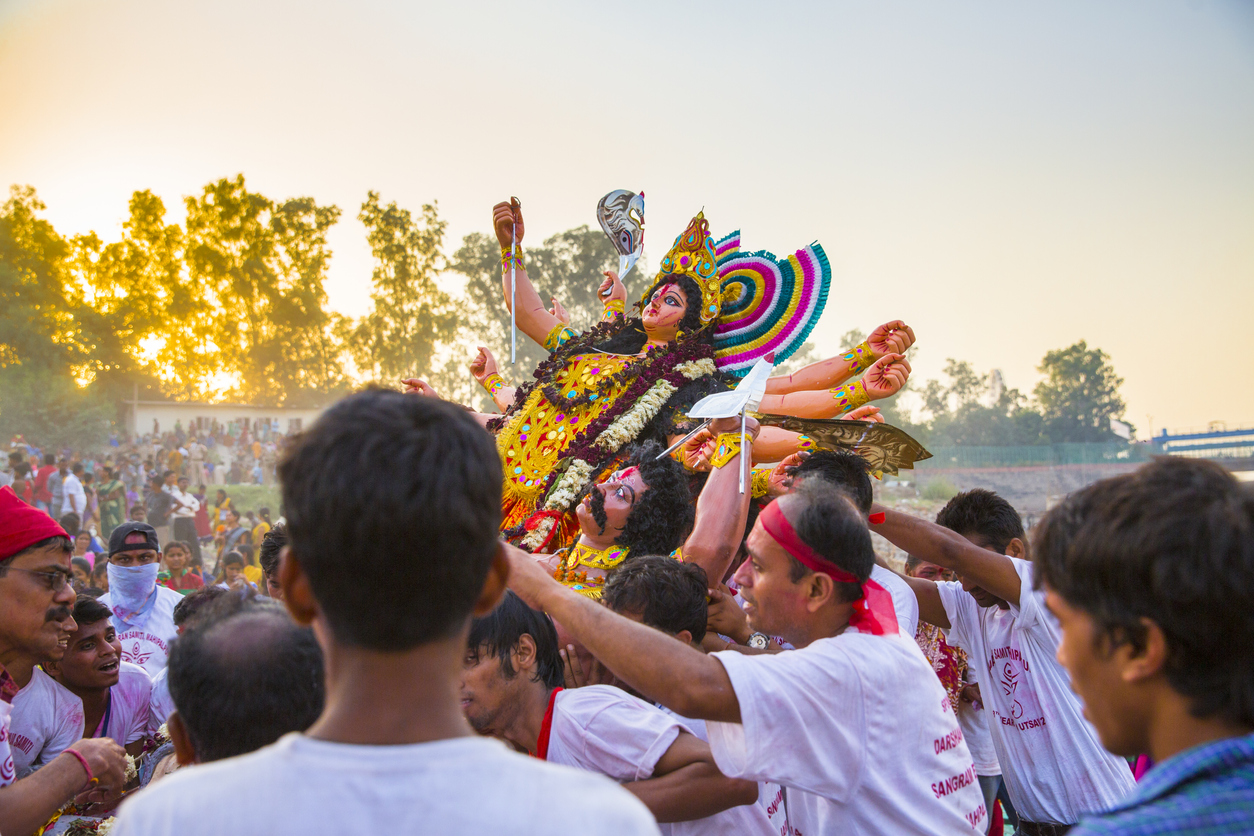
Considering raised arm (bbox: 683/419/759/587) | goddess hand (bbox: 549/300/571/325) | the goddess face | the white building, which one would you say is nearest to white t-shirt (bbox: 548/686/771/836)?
raised arm (bbox: 683/419/759/587)

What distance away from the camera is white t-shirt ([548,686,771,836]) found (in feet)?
7.13

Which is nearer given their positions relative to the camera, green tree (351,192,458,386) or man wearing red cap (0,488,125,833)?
man wearing red cap (0,488,125,833)

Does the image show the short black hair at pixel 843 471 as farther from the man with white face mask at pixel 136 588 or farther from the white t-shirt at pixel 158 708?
the man with white face mask at pixel 136 588

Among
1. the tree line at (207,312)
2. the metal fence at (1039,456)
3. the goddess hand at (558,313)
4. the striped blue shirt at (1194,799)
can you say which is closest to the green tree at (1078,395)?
the metal fence at (1039,456)

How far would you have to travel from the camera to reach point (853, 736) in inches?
74.1

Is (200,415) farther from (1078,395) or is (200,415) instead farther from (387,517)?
(1078,395)

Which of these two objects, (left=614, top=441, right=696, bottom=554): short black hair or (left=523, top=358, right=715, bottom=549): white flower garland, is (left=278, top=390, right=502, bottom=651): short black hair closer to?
(left=614, top=441, right=696, bottom=554): short black hair

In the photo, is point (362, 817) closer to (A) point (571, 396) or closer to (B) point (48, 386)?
(A) point (571, 396)

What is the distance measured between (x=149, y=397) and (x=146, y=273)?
825 centimetres

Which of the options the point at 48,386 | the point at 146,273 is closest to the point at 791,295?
the point at 146,273

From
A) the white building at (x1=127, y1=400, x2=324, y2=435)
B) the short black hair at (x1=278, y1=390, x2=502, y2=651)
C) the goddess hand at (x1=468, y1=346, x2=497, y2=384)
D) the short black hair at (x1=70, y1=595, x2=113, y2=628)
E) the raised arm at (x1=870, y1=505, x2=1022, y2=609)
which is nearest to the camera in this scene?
the short black hair at (x1=278, y1=390, x2=502, y2=651)

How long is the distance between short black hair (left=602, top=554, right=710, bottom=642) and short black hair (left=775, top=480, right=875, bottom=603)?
1.84 ft

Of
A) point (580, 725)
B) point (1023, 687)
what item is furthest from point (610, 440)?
point (580, 725)

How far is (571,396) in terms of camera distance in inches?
203
